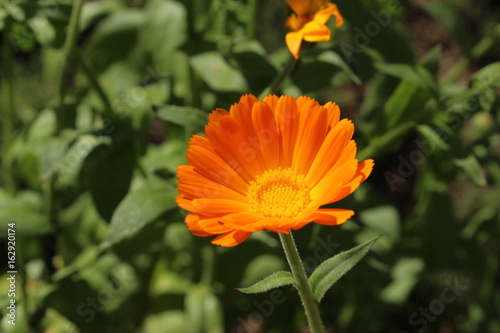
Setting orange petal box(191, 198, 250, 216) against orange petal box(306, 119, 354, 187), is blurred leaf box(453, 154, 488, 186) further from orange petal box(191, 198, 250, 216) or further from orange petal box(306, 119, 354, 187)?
orange petal box(191, 198, 250, 216)

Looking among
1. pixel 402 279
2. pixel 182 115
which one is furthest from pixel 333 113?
pixel 402 279

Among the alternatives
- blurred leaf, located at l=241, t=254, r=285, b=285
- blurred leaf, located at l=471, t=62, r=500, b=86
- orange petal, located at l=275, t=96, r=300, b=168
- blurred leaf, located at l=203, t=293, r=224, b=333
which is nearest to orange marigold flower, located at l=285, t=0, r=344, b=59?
orange petal, located at l=275, t=96, r=300, b=168

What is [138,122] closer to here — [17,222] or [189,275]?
[17,222]

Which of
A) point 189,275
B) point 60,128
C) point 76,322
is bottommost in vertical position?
point 189,275

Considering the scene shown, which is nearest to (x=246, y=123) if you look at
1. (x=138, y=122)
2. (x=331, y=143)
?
(x=331, y=143)

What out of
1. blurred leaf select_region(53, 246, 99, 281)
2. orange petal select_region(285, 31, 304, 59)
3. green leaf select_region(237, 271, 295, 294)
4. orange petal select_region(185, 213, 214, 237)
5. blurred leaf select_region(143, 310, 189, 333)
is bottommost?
blurred leaf select_region(143, 310, 189, 333)

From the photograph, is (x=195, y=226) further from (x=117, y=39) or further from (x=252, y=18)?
(x=117, y=39)
